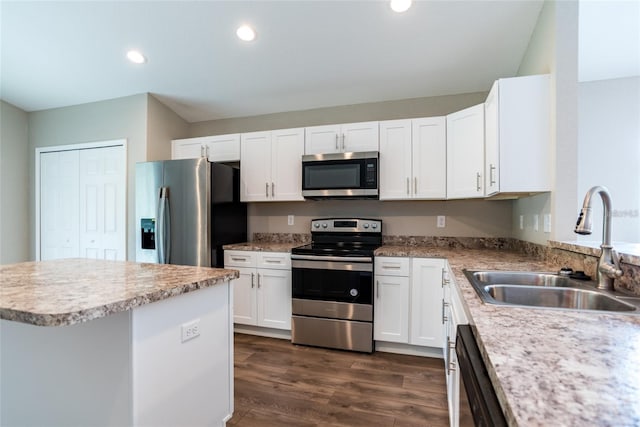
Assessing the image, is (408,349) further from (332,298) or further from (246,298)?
(246,298)

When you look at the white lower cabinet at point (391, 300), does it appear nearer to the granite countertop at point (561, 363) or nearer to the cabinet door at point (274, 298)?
the cabinet door at point (274, 298)

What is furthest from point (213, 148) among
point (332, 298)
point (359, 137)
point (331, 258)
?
point (332, 298)

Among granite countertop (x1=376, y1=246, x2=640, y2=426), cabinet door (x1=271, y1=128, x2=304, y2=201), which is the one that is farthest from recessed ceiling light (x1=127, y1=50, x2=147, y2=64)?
granite countertop (x1=376, y1=246, x2=640, y2=426)

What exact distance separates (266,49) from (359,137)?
116 cm

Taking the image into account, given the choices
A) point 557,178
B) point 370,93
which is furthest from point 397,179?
point 557,178

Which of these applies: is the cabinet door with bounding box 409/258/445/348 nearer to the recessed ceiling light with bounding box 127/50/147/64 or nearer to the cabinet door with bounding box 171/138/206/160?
the cabinet door with bounding box 171/138/206/160

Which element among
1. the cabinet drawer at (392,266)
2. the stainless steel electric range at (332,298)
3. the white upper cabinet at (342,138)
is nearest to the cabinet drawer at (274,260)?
the stainless steel electric range at (332,298)

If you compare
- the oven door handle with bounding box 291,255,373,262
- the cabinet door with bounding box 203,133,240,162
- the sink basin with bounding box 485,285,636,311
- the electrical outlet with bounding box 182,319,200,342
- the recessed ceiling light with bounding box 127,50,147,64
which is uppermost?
the recessed ceiling light with bounding box 127,50,147,64

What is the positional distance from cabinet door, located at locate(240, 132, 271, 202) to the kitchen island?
1902 mm

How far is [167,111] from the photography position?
3.79 metres

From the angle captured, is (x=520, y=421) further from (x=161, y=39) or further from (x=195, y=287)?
(x=161, y=39)

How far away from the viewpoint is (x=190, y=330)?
1.39m

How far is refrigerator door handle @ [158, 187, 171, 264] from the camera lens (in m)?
3.12

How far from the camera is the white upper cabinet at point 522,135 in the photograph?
1977 millimetres
